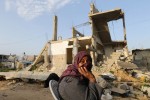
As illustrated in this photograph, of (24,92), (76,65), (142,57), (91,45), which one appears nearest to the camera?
(76,65)

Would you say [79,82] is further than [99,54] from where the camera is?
No

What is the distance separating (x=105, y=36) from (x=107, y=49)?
5.59ft

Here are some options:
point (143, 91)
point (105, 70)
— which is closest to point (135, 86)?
point (143, 91)

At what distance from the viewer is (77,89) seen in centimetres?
259

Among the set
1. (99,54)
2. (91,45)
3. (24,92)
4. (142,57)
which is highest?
(91,45)

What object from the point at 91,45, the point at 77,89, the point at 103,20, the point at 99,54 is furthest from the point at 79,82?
the point at 99,54

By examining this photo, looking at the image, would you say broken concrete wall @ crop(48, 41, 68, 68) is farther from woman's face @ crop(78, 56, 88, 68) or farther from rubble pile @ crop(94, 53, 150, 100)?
woman's face @ crop(78, 56, 88, 68)

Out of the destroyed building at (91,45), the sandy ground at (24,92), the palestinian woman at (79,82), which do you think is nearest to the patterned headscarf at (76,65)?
the palestinian woman at (79,82)

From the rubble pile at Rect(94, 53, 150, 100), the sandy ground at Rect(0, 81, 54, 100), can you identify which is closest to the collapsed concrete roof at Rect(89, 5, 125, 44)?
the rubble pile at Rect(94, 53, 150, 100)

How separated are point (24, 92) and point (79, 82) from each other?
30.9 ft

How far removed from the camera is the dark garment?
98.3 inches

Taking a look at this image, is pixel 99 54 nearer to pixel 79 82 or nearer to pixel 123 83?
pixel 123 83

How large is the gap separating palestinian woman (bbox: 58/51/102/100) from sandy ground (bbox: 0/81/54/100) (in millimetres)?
7841

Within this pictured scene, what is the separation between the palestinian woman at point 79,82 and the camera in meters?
2.52
